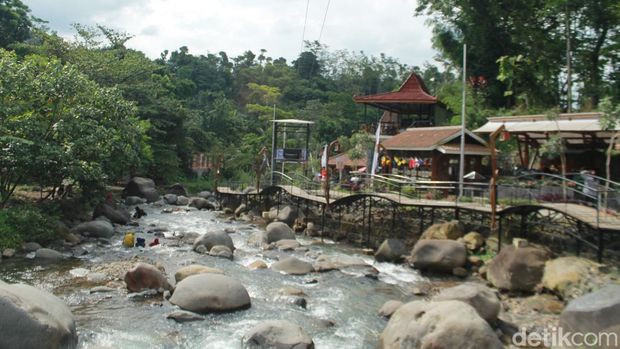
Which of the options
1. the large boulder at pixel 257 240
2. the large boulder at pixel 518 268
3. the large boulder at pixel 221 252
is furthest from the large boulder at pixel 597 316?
the large boulder at pixel 257 240

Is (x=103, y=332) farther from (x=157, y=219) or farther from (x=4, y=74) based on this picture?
(x=157, y=219)

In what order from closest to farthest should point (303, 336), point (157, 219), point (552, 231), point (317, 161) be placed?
1. point (303, 336)
2. point (552, 231)
3. point (157, 219)
4. point (317, 161)

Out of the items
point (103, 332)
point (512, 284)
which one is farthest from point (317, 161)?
point (103, 332)

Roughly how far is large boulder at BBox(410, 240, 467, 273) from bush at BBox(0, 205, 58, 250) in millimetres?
14582

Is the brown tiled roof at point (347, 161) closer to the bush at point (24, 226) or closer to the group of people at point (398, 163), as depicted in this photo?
the group of people at point (398, 163)

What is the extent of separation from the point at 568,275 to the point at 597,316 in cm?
490

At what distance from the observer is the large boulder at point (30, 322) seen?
8.38m

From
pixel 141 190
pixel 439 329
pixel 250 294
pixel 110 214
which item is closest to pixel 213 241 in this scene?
pixel 250 294

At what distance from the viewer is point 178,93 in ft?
210

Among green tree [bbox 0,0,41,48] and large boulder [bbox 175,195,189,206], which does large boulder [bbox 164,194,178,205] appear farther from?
green tree [bbox 0,0,41,48]

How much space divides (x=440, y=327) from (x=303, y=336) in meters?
2.82

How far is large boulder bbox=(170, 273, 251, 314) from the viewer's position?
13055mm

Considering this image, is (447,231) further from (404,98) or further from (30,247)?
(404,98)

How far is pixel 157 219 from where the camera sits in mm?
31625
